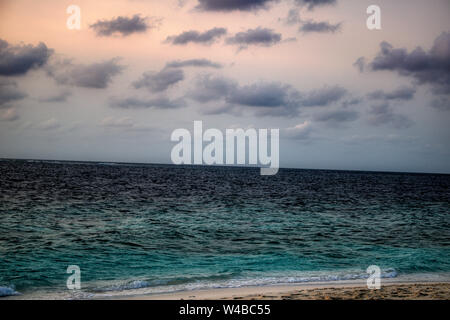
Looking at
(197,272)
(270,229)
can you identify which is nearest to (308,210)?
(270,229)

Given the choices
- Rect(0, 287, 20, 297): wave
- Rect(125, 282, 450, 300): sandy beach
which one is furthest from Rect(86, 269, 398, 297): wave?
Rect(0, 287, 20, 297): wave

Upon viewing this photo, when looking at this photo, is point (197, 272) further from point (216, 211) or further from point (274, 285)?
point (216, 211)

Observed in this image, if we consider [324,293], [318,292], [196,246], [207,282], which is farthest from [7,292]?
[324,293]

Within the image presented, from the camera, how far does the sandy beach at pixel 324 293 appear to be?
36.2 feet

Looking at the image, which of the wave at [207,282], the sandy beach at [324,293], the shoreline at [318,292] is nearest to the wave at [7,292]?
the wave at [207,282]

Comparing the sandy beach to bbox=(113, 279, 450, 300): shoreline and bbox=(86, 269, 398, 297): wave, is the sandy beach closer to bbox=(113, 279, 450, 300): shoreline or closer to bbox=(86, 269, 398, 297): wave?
bbox=(113, 279, 450, 300): shoreline

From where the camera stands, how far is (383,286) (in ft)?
41.9

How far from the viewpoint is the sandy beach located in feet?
36.2

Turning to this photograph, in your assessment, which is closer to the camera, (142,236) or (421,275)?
(421,275)
